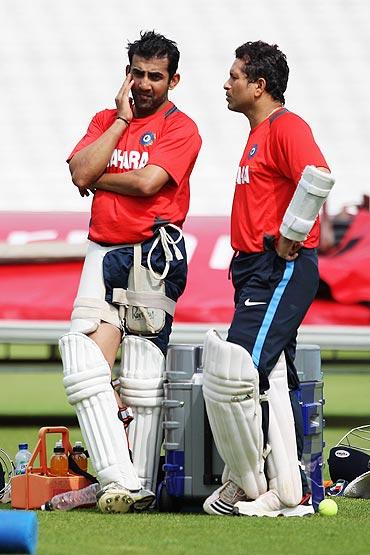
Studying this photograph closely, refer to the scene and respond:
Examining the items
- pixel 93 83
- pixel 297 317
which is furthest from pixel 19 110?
A: pixel 297 317

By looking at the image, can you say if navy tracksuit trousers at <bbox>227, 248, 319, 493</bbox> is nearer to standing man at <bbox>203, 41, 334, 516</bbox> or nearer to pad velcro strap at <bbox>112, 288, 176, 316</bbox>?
standing man at <bbox>203, 41, 334, 516</bbox>

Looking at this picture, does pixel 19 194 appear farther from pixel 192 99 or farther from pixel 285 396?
pixel 285 396

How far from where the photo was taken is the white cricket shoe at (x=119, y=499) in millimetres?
4895

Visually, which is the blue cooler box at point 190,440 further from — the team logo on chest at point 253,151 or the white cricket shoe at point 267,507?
the team logo on chest at point 253,151

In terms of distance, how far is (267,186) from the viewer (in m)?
4.94

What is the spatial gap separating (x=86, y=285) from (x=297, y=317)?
764mm

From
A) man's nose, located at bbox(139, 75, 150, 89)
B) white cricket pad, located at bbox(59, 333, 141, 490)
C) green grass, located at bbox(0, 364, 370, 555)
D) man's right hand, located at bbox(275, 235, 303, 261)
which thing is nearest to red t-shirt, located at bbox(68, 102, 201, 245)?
man's nose, located at bbox(139, 75, 150, 89)

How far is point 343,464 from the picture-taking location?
19.4 feet

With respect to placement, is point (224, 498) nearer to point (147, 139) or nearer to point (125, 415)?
point (125, 415)

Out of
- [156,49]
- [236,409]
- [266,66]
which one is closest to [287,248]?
[236,409]

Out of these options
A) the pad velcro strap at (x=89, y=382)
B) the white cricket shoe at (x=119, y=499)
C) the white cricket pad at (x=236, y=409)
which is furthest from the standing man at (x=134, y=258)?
the white cricket pad at (x=236, y=409)

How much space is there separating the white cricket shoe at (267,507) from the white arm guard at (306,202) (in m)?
0.81

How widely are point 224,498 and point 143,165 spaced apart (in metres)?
1.13

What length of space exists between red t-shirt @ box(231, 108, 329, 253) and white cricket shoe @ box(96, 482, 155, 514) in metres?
0.84
